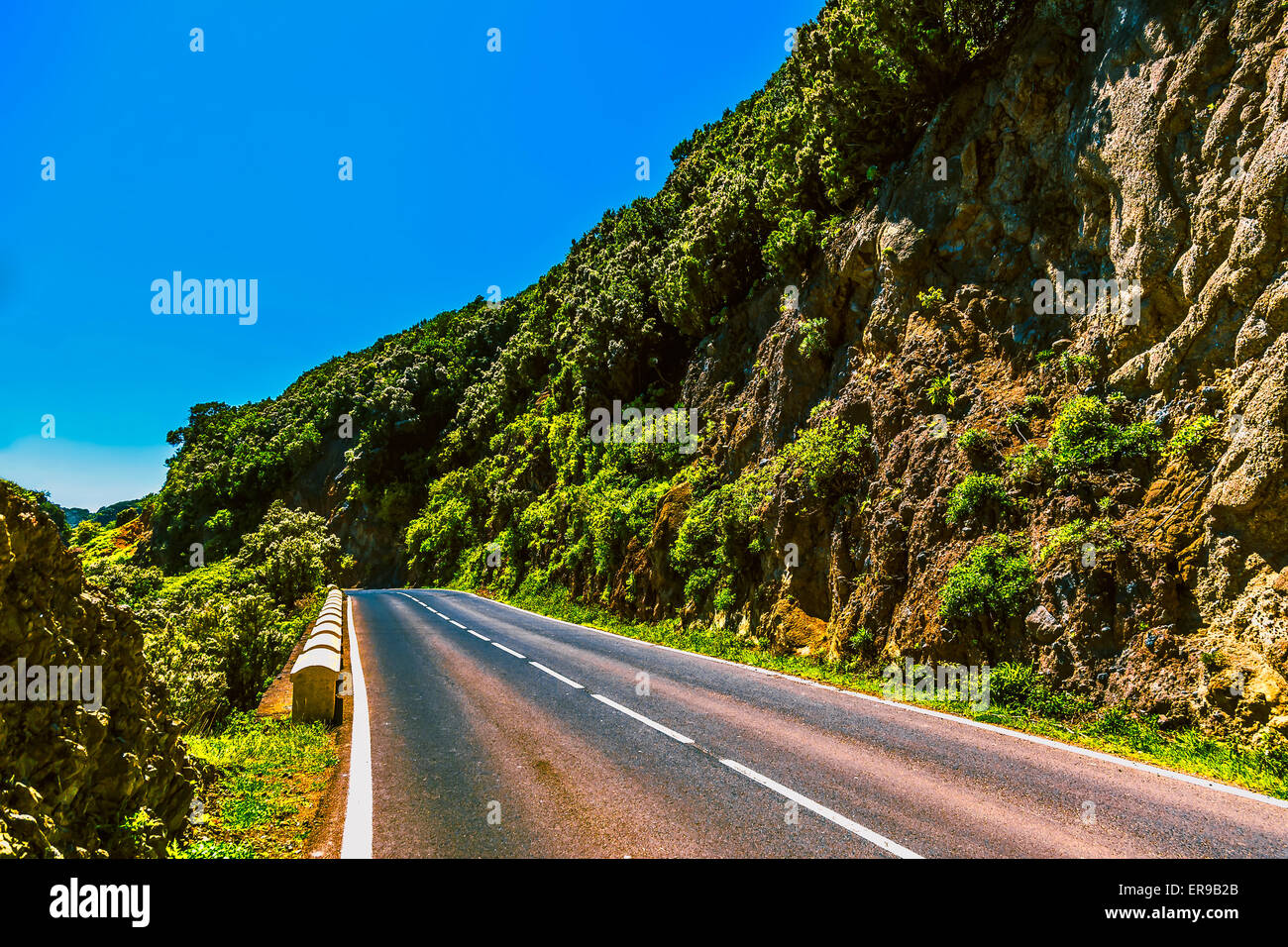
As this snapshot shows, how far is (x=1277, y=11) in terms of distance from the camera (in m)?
8.39

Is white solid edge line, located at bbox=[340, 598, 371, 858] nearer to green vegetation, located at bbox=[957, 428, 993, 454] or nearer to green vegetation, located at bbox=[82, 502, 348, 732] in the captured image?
green vegetation, located at bbox=[82, 502, 348, 732]

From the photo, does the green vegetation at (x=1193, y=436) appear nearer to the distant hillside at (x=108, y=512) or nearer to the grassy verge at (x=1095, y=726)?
the grassy verge at (x=1095, y=726)

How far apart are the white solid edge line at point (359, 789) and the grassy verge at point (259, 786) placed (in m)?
0.24

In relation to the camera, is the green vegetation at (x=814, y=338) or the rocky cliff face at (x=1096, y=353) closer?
the rocky cliff face at (x=1096, y=353)

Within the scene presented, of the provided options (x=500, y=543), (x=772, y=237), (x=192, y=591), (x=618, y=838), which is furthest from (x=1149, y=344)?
(x=500, y=543)

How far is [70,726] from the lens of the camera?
346 cm

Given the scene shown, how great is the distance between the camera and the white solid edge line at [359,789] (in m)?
4.55

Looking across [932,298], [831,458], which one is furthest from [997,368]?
[831,458]

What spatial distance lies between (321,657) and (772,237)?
1679cm

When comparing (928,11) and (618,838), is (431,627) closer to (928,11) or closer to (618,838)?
(618,838)

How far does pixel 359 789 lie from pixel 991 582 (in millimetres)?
8771

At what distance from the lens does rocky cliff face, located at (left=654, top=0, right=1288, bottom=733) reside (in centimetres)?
740

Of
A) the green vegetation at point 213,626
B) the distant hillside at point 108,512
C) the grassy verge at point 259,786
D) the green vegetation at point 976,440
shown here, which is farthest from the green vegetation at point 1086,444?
the distant hillside at point 108,512
